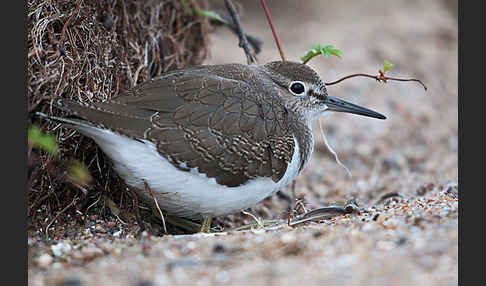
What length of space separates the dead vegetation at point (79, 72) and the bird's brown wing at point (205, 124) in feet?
0.89

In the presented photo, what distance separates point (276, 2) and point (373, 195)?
5.39 meters

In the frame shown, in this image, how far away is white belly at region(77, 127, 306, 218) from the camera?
126 inches

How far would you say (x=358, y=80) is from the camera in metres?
7.10

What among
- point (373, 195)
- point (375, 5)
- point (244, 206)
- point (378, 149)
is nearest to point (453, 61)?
point (375, 5)

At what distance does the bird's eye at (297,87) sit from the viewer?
3957 mm

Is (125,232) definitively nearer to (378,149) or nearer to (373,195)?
(373,195)

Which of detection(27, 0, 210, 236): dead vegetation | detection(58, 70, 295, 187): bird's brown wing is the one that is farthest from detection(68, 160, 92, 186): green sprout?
detection(58, 70, 295, 187): bird's brown wing

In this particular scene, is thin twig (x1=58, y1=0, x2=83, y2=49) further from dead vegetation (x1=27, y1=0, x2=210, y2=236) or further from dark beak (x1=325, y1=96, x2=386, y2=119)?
dark beak (x1=325, y1=96, x2=386, y2=119)

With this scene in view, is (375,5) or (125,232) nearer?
(125,232)

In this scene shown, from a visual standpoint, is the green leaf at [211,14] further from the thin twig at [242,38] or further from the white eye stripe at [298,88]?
the white eye stripe at [298,88]

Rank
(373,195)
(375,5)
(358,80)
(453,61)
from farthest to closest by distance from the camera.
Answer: (375,5)
(453,61)
(358,80)
(373,195)

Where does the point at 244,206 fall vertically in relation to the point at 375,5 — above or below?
below

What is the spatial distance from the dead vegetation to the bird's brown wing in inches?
10.7

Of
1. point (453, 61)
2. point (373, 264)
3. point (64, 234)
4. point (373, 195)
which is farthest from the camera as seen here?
point (453, 61)
